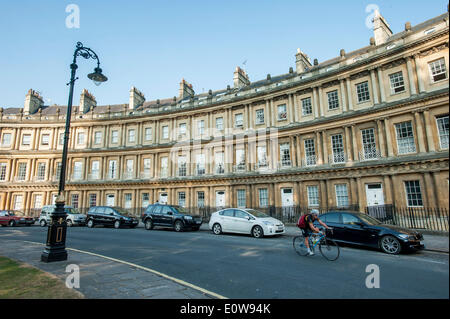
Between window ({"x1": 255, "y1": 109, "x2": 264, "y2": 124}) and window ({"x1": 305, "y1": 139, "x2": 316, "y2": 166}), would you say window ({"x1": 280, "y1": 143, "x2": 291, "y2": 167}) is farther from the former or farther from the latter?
window ({"x1": 255, "y1": 109, "x2": 264, "y2": 124})

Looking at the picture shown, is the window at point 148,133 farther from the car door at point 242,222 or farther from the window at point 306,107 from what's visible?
the car door at point 242,222

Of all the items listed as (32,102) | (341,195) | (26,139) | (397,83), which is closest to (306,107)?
(397,83)

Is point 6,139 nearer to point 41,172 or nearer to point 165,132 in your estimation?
point 41,172

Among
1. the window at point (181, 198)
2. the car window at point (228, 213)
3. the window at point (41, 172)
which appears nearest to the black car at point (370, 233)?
the car window at point (228, 213)

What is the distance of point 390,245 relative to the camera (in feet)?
28.4

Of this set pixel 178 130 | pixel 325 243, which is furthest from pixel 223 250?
pixel 178 130

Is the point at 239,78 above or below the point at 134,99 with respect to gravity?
below

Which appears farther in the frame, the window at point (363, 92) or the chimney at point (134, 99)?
the chimney at point (134, 99)

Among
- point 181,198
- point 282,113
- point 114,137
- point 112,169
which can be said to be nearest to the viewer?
point 282,113

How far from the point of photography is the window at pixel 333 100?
21.3 m

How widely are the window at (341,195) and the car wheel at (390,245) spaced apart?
37.6 feet

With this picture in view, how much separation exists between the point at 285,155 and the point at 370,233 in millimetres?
14473

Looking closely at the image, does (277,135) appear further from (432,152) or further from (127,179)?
(127,179)
